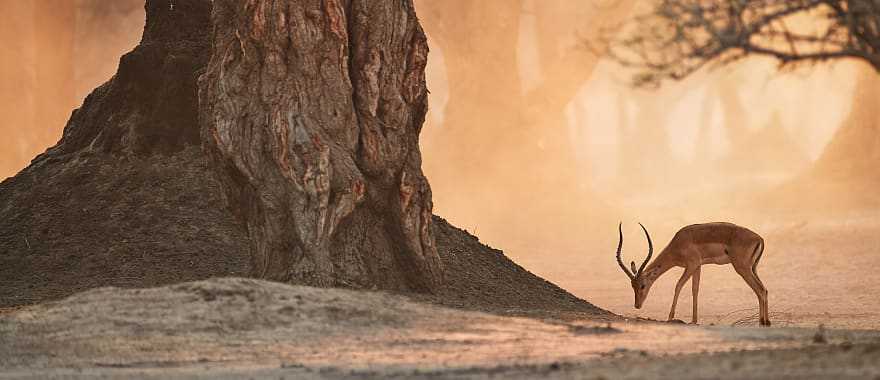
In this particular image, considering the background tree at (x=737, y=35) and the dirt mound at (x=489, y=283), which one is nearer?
the background tree at (x=737, y=35)

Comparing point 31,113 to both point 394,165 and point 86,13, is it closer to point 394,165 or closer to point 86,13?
point 86,13

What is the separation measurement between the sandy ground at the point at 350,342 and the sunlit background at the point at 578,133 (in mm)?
15537

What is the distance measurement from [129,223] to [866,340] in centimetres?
980

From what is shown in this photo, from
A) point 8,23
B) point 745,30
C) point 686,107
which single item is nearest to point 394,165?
point 745,30

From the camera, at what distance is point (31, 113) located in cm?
3262

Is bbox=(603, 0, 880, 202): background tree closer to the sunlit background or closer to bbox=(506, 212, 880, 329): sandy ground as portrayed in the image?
bbox=(506, 212, 880, 329): sandy ground

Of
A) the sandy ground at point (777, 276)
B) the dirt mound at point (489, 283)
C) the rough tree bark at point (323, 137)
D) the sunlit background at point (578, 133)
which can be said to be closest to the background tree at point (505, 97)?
the sunlit background at point (578, 133)

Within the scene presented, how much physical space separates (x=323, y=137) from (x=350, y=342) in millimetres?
3849

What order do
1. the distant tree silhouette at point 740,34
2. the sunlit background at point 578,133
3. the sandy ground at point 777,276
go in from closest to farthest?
the distant tree silhouette at point 740,34 < the sandy ground at point 777,276 < the sunlit background at point 578,133

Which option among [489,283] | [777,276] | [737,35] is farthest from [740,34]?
[777,276]

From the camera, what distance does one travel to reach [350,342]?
9.52 metres

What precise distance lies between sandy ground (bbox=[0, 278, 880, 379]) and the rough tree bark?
171 centimetres

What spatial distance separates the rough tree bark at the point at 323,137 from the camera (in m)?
12.8

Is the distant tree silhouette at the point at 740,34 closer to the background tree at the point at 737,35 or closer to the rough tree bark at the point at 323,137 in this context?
the background tree at the point at 737,35
